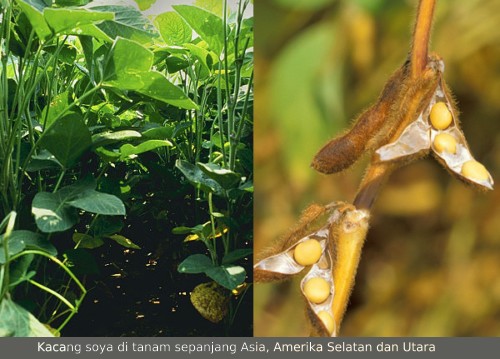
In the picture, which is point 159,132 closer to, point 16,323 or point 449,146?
point 16,323

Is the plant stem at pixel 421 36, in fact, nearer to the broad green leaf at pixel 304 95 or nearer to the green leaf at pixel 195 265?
the broad green leaf at pixel 304 95

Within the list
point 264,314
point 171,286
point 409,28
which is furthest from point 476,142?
point 171,286

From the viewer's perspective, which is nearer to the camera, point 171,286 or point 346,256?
point 346,256

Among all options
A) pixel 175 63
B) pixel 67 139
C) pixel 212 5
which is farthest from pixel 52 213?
pixel 212 5

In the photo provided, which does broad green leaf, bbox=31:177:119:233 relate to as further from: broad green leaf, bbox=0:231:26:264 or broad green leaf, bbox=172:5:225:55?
broad green leaf, bbox=172:5:225:55

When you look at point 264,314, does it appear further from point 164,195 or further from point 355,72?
point 164,195

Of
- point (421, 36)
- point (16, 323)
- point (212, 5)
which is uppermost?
point (421, 36)
